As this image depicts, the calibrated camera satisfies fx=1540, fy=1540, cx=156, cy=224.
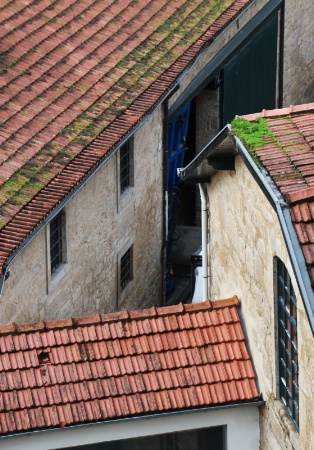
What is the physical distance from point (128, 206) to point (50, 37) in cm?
304

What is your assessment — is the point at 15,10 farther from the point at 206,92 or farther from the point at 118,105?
the point at 206,92

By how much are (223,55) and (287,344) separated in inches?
532

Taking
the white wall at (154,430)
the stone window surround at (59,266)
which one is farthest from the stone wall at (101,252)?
the white wall at (154,430)

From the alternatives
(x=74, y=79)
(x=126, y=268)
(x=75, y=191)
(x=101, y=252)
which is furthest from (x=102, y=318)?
(x=126, y=268)

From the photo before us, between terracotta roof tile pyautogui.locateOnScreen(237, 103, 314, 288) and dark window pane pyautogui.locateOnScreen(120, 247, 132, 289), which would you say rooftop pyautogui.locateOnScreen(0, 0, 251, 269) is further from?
terracotta roof tile pyautogui.locateOnScreen(237, 103, 314, 288)

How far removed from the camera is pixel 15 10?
82.3 ft

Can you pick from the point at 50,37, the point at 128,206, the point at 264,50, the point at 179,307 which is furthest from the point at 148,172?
the point at 179,307

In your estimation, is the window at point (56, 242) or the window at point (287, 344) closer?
the window at point (287, 344)

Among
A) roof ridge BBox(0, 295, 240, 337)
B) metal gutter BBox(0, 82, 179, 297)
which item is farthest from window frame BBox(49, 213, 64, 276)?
roof ridge BBox(0, 295, 240, 337)

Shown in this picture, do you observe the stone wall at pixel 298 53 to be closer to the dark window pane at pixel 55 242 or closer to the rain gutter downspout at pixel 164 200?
the rain gutter downspout at pixel 164 200

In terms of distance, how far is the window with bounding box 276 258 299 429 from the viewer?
15.8 meters

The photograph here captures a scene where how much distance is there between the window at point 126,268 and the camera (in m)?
25.5

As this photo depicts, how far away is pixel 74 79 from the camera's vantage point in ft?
79.9

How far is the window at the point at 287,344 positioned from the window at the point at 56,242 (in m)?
6.50
